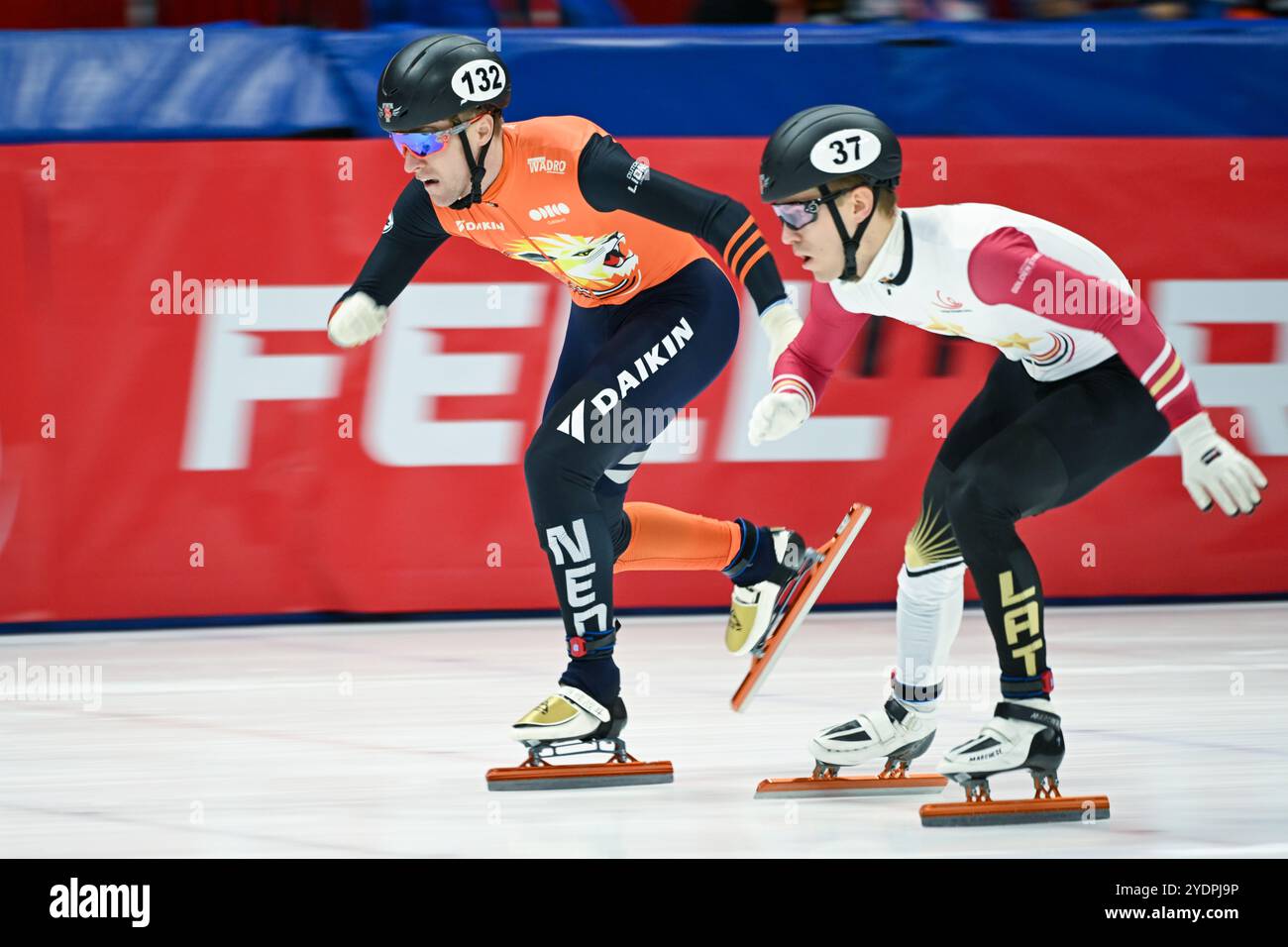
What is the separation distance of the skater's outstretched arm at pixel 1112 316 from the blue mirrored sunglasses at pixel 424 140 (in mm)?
1303

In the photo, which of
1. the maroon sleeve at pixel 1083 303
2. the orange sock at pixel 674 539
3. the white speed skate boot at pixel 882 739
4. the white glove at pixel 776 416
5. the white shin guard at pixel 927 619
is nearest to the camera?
the maroon sleeve at pixel 1083 303

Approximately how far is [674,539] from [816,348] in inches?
37.8

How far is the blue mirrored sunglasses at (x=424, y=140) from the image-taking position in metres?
3.98

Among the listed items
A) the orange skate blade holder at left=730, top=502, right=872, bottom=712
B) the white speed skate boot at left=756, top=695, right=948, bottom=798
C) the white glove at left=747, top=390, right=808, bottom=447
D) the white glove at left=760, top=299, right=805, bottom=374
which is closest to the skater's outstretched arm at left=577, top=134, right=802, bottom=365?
the white glove at left=760, top=299, right=805, bottom=374

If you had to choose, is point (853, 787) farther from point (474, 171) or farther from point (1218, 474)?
point (474, 171)

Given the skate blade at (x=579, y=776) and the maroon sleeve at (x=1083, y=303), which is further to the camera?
the skate blade at (x=579, y=776)

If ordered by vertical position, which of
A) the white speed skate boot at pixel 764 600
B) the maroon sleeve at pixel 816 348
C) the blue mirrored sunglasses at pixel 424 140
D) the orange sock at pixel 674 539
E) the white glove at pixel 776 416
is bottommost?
the white speed skate boot at pixel 764 600

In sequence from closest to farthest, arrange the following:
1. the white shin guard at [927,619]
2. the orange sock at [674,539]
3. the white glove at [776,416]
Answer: the white glove at [776,416] < the white shin guard at [927,619] < the orange sock at [674,539]

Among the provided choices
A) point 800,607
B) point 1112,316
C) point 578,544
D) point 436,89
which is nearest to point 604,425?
point 578,544

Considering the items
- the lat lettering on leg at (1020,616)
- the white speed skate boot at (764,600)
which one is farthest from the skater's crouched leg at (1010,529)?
the white speed skate boot at (764,600)

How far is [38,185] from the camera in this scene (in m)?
6.35

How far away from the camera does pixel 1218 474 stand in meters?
3.28

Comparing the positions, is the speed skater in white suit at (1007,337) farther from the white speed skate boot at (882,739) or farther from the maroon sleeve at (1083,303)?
the white speed skate boot at (882,739)
